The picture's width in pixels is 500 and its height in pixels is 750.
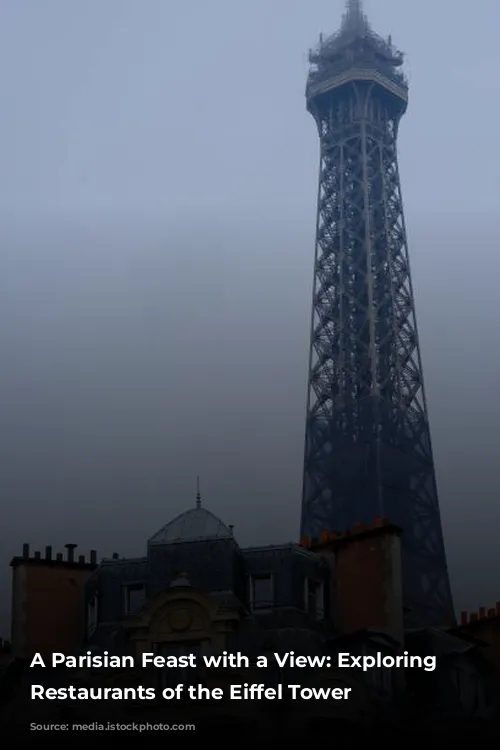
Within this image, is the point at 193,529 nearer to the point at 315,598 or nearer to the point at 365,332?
the point at 315,598

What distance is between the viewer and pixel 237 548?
52.6 metres

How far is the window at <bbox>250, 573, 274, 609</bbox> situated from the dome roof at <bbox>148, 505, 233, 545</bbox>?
168cm

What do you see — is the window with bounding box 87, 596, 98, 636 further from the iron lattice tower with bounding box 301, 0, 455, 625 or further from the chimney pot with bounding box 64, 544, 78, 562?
the iron lattice tower with bounding box 301, 0, 455, 625

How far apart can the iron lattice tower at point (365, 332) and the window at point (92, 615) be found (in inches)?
1215

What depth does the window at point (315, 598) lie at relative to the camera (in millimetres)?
52384

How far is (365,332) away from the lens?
93500 millimetres

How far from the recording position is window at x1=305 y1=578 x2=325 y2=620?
52.4m

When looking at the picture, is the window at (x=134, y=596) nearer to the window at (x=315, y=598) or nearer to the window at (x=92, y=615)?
the window at (x=92, y=615)

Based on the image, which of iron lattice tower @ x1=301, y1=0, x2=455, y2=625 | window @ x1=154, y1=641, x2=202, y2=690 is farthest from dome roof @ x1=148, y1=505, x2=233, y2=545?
iron lattice tower @ x1=301, y1=0, x2=455, y2=625

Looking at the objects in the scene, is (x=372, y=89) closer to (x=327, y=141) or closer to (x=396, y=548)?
(x=327, y=141)

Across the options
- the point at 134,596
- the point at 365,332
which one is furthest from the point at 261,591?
the point at 365,332

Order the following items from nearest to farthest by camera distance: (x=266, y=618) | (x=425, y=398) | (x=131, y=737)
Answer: (x=131, y=737) < (x=266, y=618) < (x=425, y=398)

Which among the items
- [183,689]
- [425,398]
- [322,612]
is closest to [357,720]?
[183,689]

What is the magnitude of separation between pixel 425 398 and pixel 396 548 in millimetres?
41358
